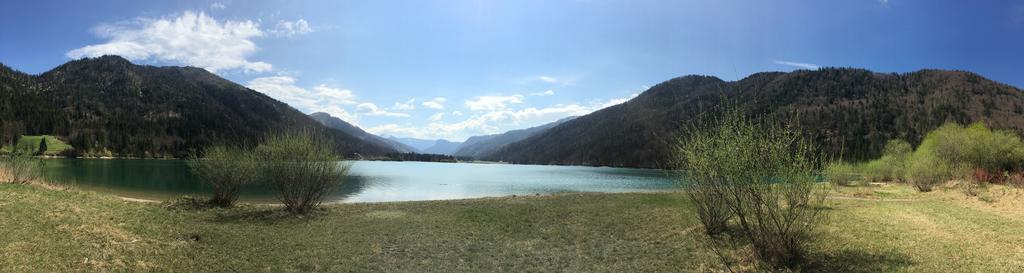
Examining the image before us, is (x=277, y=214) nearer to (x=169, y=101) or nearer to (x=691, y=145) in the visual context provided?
(x=691, y=145)

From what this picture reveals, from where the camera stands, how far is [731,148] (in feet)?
31.1

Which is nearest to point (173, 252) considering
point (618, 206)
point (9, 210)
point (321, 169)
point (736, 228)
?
point (9, 210)

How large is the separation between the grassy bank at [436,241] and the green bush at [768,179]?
30.2 inches

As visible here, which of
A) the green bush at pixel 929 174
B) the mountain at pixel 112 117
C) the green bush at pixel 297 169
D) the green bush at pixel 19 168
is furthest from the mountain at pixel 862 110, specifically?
the mountain at pixel 112 117

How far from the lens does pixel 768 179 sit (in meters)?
9.03

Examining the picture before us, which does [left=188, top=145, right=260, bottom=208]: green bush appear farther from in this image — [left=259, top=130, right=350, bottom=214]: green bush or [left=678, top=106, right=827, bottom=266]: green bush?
[left=678, top=106, right=827, bottom=266]: green bush

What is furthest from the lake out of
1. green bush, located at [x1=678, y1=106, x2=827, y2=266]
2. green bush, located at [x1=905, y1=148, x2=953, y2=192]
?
green bush, located at [x1=905, y1=148, x2=953, y2=192]

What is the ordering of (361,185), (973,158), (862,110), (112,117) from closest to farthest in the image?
(973,158) → (361,185) → (862,110) → (112,117)

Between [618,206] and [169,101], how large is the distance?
722ft

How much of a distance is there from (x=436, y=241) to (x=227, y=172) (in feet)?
37.8

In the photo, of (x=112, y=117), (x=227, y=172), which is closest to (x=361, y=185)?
(x=227, y=172)

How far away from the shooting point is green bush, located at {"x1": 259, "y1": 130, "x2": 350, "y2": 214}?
18.0 meters

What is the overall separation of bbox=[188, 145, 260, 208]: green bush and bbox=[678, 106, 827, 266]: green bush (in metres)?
17.1

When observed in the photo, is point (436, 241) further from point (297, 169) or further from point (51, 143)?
point (51, 143)
